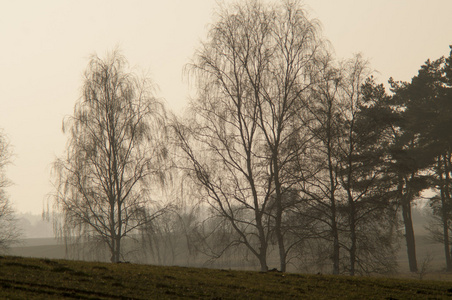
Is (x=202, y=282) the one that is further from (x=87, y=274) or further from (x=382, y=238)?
(x=382, y=238)

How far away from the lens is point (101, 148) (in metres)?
29.5

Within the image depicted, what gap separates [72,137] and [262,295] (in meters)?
18.3

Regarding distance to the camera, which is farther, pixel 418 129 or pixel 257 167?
pixel 418 129

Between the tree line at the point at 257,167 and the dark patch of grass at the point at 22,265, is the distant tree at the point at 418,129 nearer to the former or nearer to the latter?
the tree line at the point at 257,167

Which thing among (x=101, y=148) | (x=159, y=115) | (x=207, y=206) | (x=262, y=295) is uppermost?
(x=159, y=115)

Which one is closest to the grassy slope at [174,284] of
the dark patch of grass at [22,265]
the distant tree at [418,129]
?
the dark patch of grass at [22,265]

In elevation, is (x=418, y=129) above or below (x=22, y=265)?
above

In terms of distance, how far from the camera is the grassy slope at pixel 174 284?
42.5 feet

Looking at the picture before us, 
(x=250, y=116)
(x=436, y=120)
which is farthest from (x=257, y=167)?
(x=436, y=120)

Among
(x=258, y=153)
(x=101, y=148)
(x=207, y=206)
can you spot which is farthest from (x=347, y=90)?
(x=101, y=148)

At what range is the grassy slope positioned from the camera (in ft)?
42.5

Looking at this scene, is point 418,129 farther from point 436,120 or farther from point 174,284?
point 174,284

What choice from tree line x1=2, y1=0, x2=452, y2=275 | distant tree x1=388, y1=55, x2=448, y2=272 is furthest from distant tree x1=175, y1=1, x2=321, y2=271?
A: distant tree x1=388, y1=55, x2=448, y2=272

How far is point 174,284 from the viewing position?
15367 millimetres
